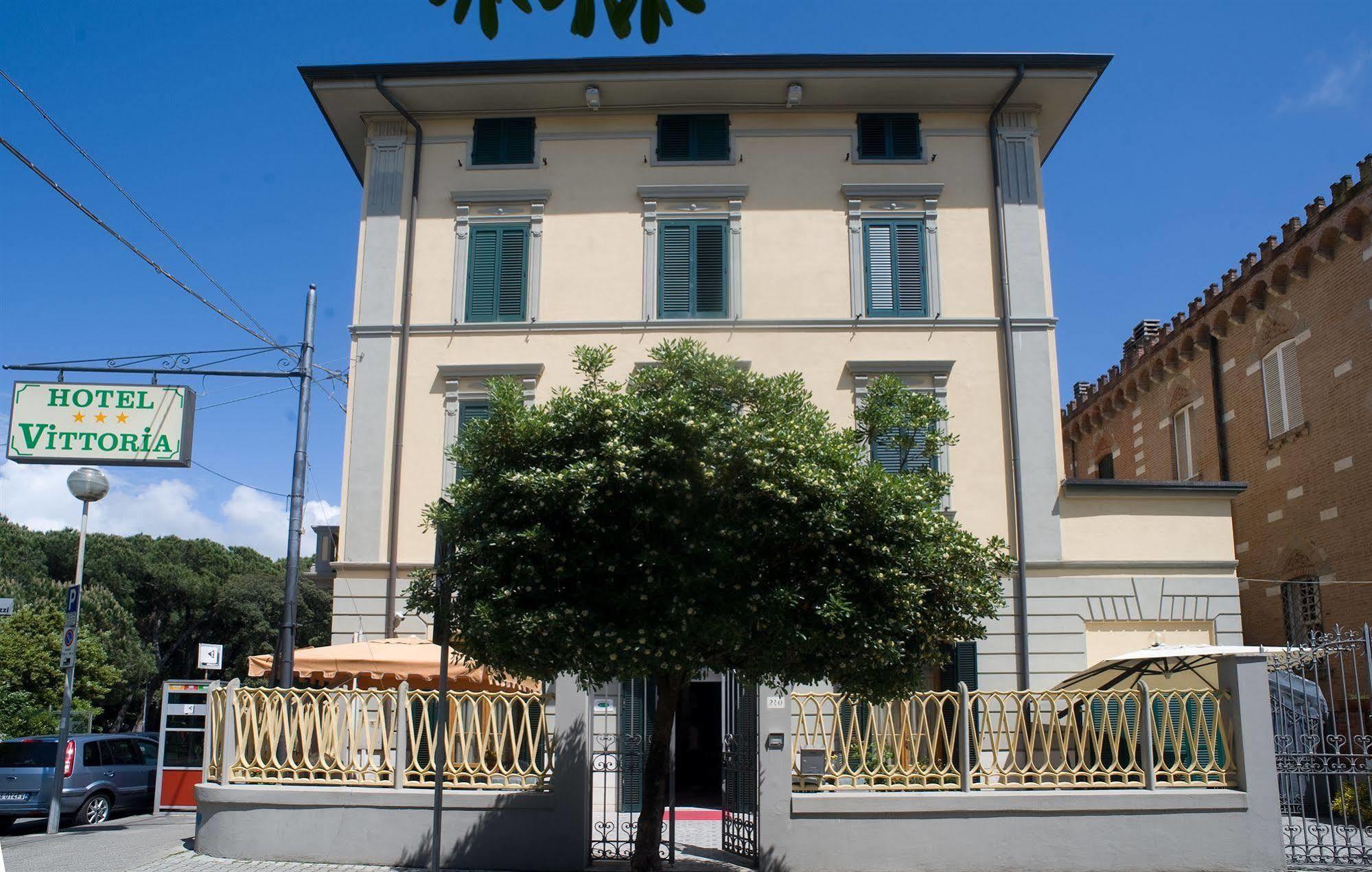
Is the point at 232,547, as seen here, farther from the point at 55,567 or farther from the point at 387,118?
the point at 387,118

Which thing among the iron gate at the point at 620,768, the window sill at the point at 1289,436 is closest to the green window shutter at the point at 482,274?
the iron gate at the point at 620,768

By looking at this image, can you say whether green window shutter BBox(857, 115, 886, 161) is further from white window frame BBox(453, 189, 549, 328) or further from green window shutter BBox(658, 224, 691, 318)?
white window frame BBox(453, 189, 549, 328)

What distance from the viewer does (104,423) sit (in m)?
16.2

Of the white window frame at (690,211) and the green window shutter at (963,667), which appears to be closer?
the green window shutter at (963,667)

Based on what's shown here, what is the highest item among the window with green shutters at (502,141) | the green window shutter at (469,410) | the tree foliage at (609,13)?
the window with green shutters at (502,141)

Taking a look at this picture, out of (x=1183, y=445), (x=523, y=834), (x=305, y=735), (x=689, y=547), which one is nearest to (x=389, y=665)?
(x=305, y=735)

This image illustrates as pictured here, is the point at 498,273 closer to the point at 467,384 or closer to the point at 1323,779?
the point at 467,384

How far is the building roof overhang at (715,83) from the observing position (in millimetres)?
18891

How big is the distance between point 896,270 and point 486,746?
36.6ft

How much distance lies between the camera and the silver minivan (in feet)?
56.8

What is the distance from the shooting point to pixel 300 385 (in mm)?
17969

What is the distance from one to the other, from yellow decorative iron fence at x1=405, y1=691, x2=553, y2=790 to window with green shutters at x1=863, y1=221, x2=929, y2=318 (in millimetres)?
9947

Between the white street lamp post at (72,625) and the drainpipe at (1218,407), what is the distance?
23.2 m

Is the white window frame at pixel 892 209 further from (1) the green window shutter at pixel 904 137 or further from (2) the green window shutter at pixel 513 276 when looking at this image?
(2) the green window shutter at pixel 513 276
